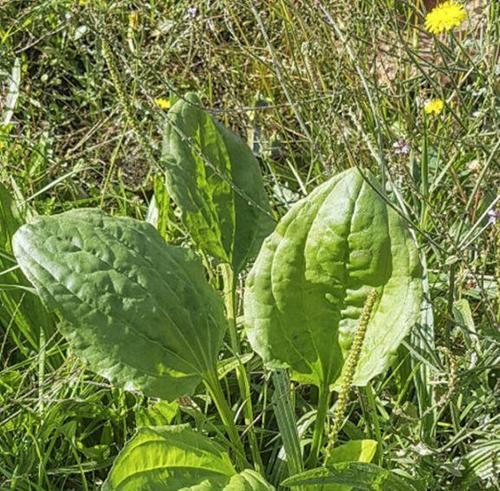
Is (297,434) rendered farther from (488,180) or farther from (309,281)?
(488,180)

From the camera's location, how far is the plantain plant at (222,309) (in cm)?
133

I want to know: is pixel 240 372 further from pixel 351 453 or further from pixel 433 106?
pixel 433 106

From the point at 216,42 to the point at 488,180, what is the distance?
3.47 ft

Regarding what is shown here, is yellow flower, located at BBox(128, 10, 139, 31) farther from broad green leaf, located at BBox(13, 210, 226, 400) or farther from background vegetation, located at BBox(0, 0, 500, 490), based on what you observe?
broad green leaf, located at BBox(13, 210, 226, 400)

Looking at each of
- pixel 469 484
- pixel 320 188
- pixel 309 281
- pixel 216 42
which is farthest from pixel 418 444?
pixel 216 42

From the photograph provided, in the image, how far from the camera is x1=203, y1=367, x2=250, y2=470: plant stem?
1.47 m

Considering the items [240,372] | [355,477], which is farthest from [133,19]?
[355,477]

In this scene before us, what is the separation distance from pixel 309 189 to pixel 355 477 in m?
0.94

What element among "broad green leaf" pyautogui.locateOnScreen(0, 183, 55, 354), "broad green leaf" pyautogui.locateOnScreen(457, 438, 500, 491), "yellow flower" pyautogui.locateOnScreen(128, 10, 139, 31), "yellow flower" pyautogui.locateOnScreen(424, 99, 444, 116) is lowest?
"broad green leaf" pyautogui.locateOnScreen(457, 438, 500, 491)

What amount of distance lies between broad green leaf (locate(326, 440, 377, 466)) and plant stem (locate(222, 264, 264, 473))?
183mm

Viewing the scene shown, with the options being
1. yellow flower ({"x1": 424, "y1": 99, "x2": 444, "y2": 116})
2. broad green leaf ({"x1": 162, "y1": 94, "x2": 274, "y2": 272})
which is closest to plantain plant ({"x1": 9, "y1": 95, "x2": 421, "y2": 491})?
broad green leaf ({"x1": 162, "y1": 94, "x2": 274, "y2": 272})

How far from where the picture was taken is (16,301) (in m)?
1.82

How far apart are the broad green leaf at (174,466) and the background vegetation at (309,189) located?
0.63 ft

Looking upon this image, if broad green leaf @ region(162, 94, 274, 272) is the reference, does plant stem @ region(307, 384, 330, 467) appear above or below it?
below
